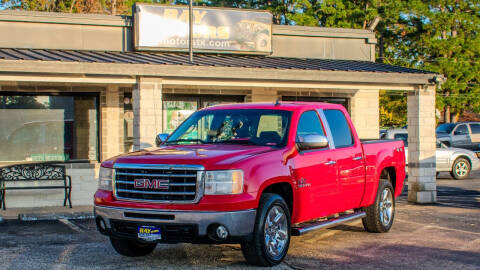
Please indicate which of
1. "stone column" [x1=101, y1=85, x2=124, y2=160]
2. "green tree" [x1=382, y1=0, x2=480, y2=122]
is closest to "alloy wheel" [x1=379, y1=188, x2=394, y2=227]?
"stone column" [x1=101, y1=85, x2=124, y2=160]

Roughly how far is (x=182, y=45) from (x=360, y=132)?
19.9ft

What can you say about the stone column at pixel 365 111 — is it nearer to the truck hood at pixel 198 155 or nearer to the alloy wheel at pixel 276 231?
the truck hood at pixel 198 155

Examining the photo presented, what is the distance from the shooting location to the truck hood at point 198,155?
280 inches

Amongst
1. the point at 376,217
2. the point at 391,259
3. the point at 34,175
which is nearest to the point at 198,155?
the point at 391,259

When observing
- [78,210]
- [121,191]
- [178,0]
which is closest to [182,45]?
[78,210]

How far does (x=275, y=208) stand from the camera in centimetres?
755

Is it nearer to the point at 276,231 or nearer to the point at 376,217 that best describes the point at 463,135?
the point at 376,217

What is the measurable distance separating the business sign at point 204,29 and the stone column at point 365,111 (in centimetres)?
321

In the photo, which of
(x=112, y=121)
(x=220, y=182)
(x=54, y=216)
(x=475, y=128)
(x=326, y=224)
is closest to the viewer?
(x=220, y=182)

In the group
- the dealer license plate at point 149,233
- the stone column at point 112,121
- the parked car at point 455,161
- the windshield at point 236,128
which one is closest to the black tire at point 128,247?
the dealer license plate at point 149,233

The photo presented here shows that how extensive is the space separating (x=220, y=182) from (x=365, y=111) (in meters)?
13.0

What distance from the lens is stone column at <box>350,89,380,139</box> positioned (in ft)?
63.0

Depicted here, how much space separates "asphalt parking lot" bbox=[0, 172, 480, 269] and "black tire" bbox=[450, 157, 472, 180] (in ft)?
34.8

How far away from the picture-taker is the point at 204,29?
17.5 m
